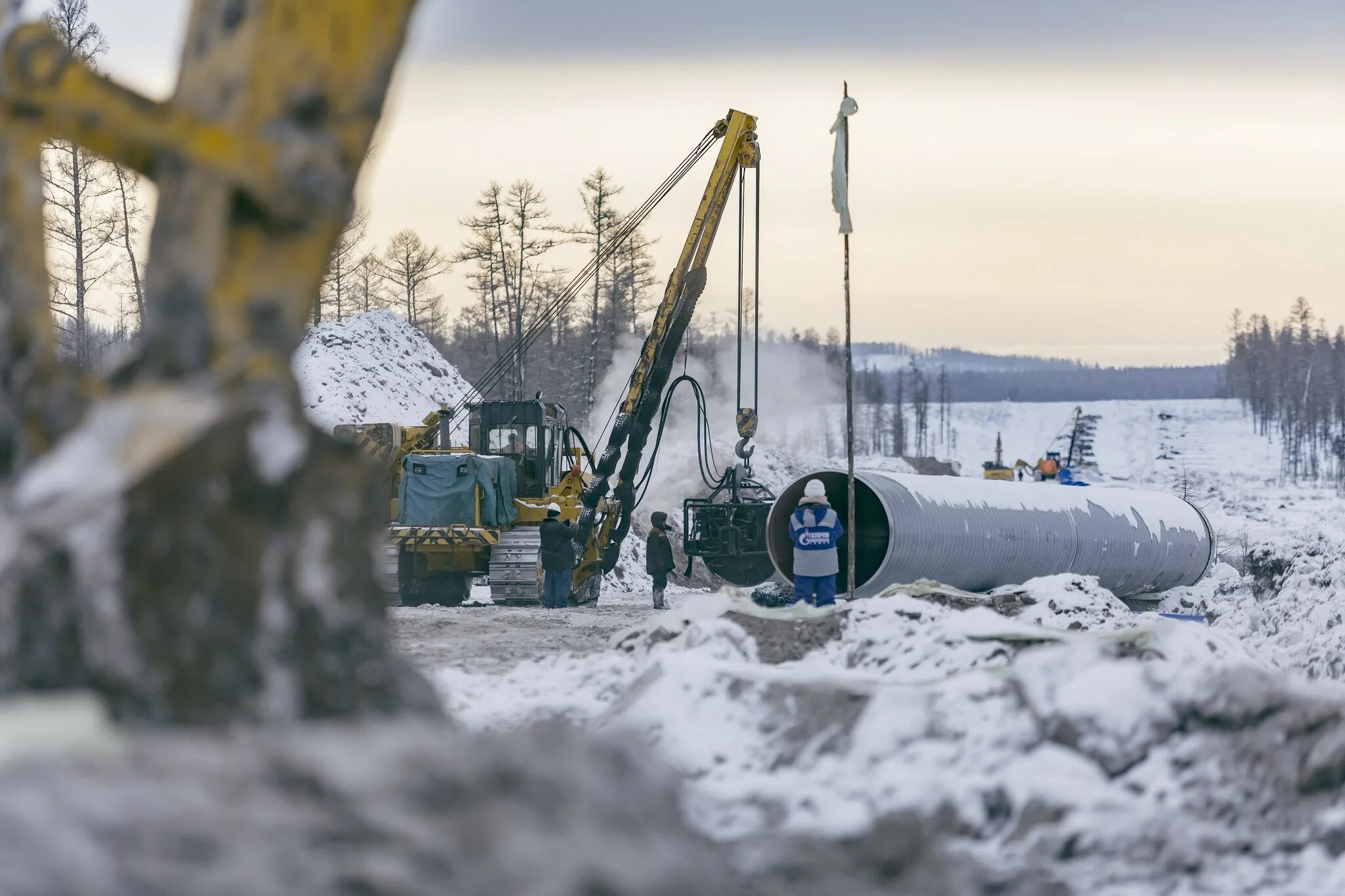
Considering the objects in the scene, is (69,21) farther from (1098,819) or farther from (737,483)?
(1098,819)

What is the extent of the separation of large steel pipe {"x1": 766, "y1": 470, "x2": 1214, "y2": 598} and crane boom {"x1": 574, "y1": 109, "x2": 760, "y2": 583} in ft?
11.1

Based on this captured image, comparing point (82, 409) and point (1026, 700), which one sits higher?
point (82, 409)

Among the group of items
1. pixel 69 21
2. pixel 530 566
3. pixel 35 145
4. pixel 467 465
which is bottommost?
pixel 530 566

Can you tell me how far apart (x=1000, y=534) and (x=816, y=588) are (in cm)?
515

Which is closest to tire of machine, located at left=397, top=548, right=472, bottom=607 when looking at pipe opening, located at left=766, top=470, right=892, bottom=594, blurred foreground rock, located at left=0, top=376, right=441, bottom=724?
pipe opening, located at left=766, top=470, right=892, bottom=594

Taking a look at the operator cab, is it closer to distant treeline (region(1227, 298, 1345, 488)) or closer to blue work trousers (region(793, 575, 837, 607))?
blue work trousers (region(793, 575, 837, 607))

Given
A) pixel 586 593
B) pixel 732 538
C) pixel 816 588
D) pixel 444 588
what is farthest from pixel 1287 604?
pixel 444 588

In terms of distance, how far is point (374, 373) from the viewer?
52562 mm

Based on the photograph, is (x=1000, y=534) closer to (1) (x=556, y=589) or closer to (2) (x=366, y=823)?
(1) (x=556, y=589)

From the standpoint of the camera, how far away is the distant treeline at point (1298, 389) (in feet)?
326

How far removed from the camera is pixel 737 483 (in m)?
23.4

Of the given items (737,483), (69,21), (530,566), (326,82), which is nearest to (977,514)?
(737,483)

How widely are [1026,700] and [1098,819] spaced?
0.98 metres

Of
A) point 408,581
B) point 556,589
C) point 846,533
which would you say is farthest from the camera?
point 408,581
